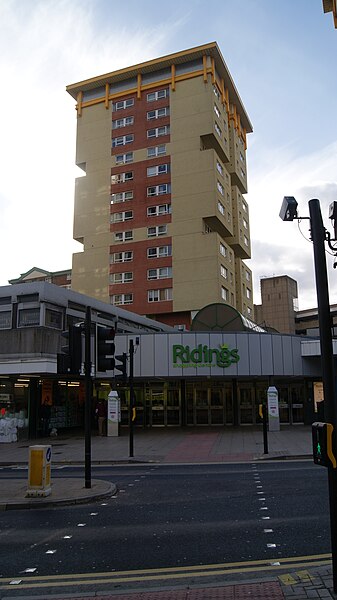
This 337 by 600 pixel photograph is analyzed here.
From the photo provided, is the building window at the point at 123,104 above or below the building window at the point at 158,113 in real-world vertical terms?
above

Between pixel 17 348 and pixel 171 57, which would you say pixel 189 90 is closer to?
pixel 171 57

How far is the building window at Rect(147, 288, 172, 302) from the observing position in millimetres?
50625

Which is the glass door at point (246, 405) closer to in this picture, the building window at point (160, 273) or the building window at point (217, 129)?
the building window at point (160, 273)

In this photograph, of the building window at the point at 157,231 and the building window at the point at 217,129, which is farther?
the building window at the point at 217,129

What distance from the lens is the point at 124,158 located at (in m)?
55.9

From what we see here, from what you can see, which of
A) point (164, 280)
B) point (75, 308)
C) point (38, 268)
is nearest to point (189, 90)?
point (164, 280)

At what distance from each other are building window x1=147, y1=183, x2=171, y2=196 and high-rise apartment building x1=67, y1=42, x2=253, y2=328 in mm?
108

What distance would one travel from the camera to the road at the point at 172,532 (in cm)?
649

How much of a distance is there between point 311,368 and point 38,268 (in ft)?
217

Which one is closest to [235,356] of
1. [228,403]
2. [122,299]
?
[228,403]

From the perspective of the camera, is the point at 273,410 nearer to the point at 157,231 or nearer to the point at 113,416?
the point at 113,416

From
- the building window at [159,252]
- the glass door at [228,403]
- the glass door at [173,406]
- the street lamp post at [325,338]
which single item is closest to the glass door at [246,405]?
the glass door at [228,403]

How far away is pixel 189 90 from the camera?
54.1 m

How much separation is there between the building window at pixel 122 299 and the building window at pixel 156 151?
48.9 feet
